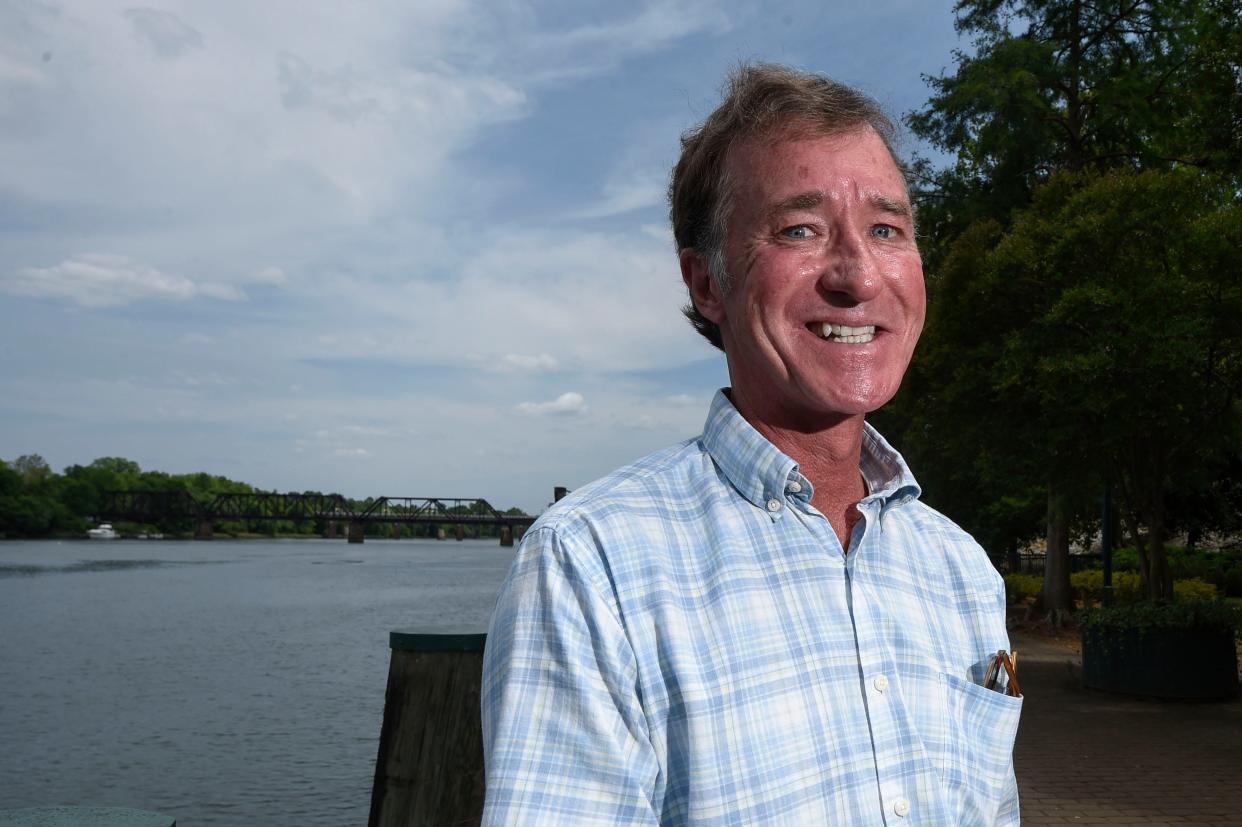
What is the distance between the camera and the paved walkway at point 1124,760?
7.80m

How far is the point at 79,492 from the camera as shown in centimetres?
12662

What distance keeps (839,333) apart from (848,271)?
0.32 feet

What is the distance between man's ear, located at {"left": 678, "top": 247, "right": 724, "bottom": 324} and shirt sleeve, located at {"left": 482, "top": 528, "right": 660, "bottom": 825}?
640 mm

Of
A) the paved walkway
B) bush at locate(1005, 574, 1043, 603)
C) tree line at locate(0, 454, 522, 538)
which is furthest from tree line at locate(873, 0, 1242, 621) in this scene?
tree line at locate(0, 454, 522, 538)

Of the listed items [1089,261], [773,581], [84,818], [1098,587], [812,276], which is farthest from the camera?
[1098,587]

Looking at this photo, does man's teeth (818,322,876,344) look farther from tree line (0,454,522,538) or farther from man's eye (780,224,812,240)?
tree line (0,454,522,538)

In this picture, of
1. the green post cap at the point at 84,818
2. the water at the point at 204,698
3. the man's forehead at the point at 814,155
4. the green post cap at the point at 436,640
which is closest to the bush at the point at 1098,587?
the water at the point at 204,698

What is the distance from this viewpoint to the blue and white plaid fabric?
4.51ft

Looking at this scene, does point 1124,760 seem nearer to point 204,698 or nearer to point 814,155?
point 814,155

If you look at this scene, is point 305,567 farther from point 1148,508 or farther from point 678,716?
point 678,716

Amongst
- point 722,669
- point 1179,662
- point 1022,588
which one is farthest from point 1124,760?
point 1022,588

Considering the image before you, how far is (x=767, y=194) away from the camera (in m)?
1.83

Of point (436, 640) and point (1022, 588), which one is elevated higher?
point (1022, 588)

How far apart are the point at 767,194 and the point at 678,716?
2.75 ft
